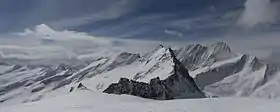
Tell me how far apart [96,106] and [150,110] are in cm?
399

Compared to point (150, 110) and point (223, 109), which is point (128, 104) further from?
point (223, 109)

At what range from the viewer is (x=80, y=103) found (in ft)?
84.3

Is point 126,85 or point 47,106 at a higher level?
point 126,85

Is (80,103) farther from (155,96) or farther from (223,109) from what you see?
(155,96)

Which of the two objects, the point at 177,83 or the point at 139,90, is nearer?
the point at 139,90

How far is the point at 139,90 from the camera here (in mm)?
131875

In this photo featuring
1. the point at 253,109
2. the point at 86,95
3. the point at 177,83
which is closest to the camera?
the point at 253,109

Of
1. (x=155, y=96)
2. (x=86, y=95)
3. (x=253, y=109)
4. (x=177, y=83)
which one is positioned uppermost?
(x=177, y=83)

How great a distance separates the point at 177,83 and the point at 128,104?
543 feet

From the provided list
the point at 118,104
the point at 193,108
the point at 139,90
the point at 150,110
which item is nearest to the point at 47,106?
the point at 118,104

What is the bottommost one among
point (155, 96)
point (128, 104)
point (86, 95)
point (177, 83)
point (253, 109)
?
point (253, 109)

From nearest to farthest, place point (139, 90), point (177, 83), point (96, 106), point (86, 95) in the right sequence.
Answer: point (96, 106)
point (86, 95)
point (139, 90)
point (177, 83)

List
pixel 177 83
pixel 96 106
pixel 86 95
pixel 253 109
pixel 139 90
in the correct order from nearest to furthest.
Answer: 1. pixel 253 109
2. pixel 96 106
3. pixel 86 95
4. pixel 139 90
5. pixel 177 83

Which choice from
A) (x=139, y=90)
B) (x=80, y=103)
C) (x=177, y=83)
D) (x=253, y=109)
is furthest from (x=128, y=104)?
(x=177, y=83)
